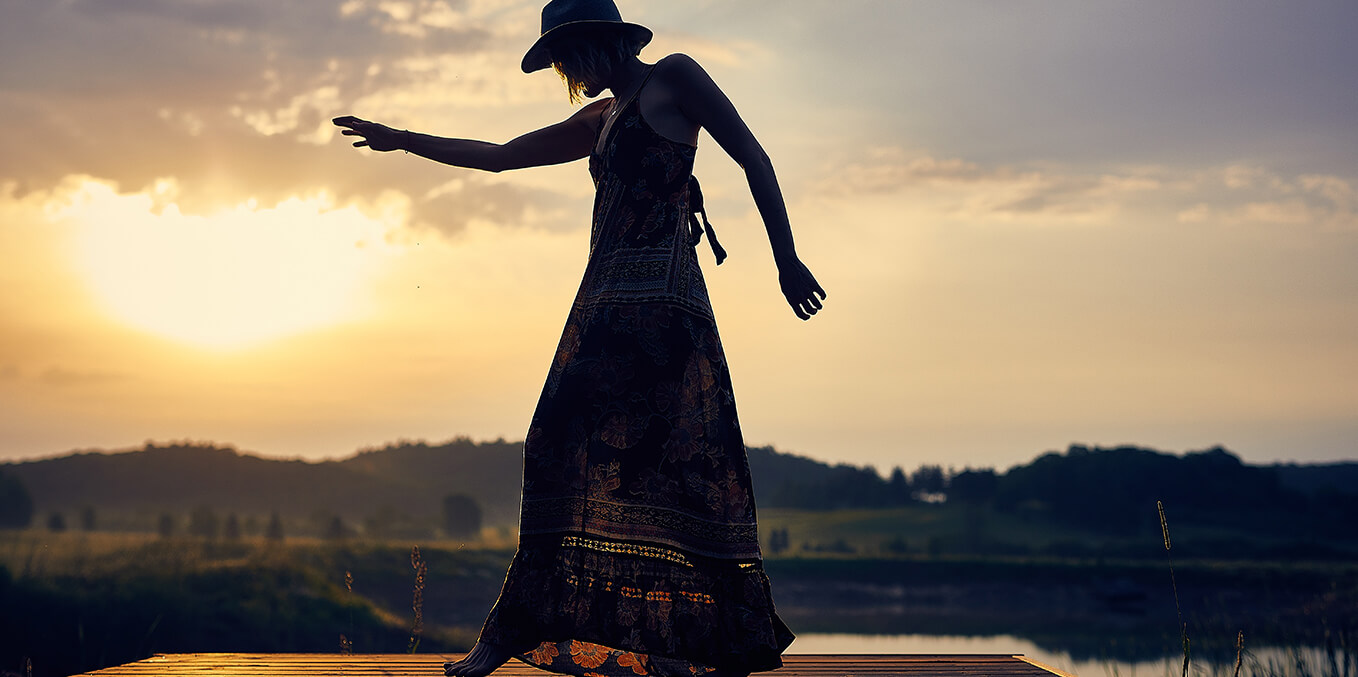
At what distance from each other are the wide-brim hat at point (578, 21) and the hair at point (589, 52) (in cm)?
2

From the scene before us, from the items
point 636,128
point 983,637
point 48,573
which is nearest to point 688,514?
point 636,128

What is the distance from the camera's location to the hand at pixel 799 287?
301 centimetres

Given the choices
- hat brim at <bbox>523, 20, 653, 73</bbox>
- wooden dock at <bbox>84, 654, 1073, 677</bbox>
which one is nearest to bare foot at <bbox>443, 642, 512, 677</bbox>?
wooden dock at <bbox>84, 654, 1073, 677</bbox>

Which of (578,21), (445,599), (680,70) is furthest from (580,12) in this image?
(445,599)

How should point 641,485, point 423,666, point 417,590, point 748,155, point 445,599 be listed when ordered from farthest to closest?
1. point 445,599
2. point 417,590
3. point 423,666
4. point 748,155
5. point 641,485

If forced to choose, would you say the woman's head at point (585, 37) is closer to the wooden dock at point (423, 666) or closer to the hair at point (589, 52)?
the hair at point (589, 52)

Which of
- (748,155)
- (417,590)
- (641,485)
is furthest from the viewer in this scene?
(417,590)

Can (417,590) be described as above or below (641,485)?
below

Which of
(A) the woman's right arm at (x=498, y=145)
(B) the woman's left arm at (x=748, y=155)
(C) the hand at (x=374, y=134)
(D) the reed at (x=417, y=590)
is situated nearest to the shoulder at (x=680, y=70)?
(B) the woman's left arm at (x=748, y=155)

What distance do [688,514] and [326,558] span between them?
4042cm

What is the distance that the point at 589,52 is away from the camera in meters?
3.10

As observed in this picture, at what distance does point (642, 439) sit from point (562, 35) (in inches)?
48.6

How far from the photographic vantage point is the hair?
3.10 m

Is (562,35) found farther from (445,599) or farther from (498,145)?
(445,599)
